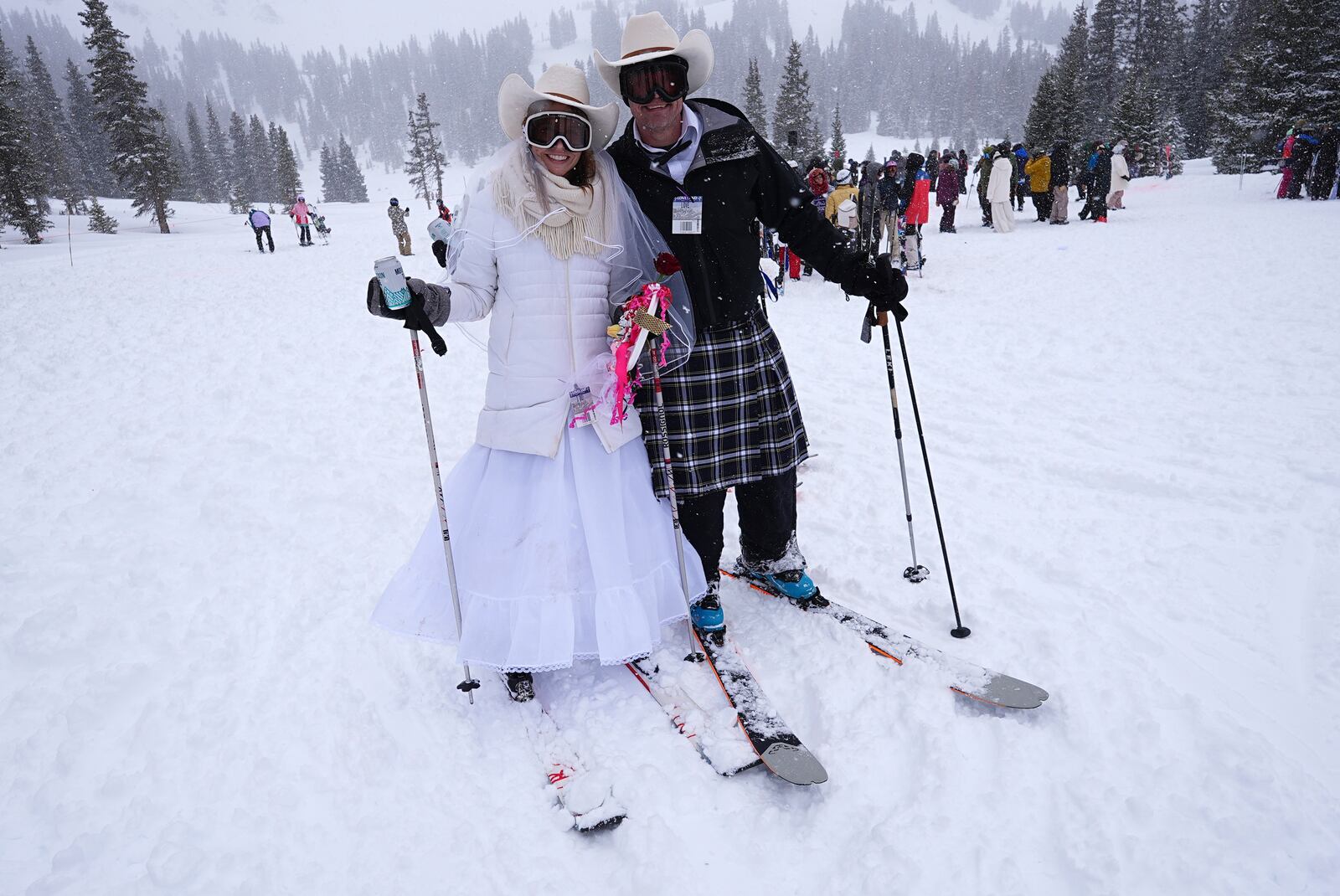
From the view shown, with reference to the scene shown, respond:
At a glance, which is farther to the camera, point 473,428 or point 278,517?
point 473,428

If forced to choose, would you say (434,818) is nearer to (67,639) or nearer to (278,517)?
(67,639)

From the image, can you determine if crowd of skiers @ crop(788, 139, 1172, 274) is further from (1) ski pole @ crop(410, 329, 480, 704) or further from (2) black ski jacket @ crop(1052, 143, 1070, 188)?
(1) ski pole @ crop(410, 329, 480, 704)

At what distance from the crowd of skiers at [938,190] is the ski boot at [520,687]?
26.1 feet

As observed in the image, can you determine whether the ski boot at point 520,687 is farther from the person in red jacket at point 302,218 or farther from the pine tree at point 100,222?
the pine tree at point 100,222

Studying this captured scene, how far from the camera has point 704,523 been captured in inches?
107

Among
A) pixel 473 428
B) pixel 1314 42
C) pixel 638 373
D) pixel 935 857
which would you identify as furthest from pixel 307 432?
pixel 1314 42

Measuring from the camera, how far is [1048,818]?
189 centimetres

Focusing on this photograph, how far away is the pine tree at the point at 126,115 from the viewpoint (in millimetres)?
26812

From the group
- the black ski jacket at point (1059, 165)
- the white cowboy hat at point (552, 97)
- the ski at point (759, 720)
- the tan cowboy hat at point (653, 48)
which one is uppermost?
the black ski jacket at point (1059, 165)

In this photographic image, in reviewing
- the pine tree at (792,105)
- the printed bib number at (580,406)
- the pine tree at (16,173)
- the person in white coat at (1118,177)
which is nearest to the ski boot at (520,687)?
the printed bib number at (580,406)

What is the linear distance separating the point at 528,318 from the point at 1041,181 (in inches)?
651

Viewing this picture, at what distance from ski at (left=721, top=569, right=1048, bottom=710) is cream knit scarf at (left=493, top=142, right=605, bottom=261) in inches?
72.0

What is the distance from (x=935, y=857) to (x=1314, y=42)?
996 inches

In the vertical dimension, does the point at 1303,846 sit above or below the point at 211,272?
below
